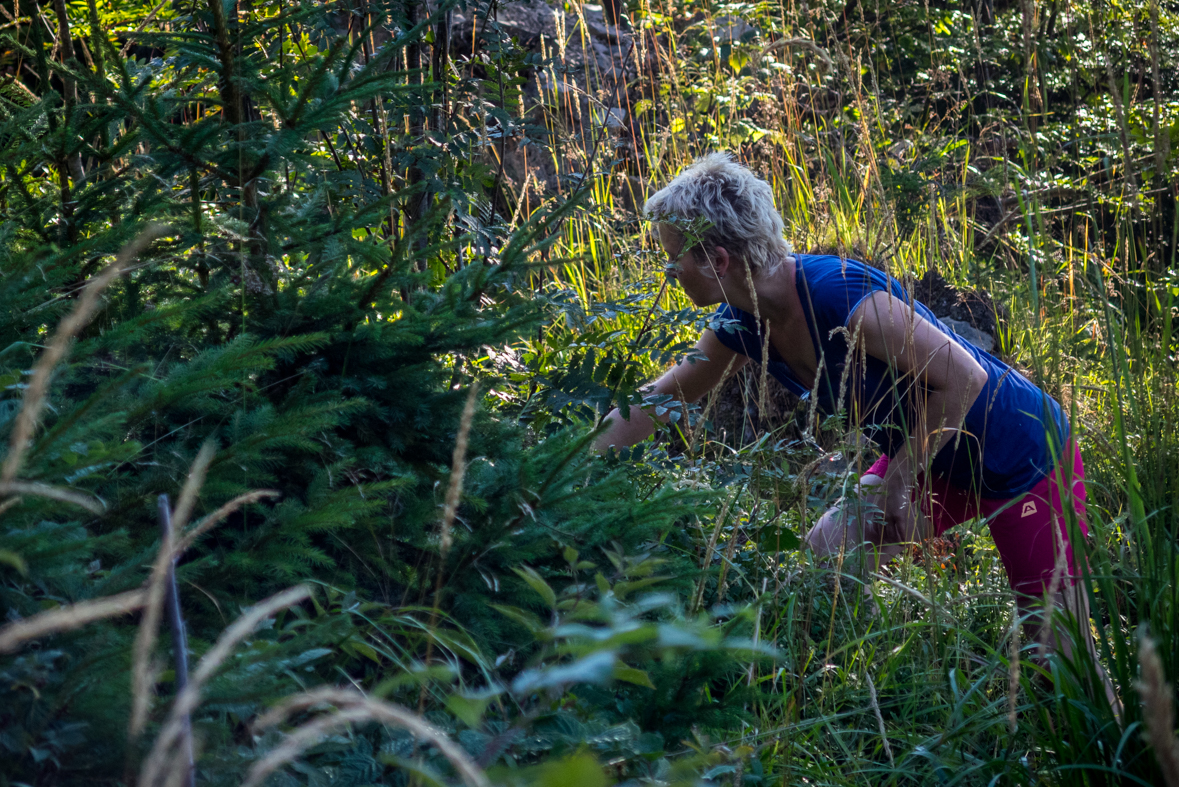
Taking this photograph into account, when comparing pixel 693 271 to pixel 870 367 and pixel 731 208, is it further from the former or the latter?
pixel 870 367

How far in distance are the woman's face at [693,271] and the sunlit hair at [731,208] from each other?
0.19 feet

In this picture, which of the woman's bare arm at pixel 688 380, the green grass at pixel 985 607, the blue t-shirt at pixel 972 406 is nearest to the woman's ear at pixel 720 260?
the blue t-shirt at pixel 972 406

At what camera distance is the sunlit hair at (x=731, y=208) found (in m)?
2.54

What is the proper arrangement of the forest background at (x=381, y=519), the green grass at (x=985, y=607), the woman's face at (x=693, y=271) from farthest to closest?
the woman's face at (x=693, y=271), the green grass at (x=985, y=607), the forest background at (x=381, y=519)

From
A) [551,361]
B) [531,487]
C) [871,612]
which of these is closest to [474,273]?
[531,487]

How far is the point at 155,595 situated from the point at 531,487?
0.78 metres

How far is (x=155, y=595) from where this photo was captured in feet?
1.78

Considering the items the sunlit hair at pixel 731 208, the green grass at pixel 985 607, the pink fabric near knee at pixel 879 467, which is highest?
the sunlit hair at pixel 731 208

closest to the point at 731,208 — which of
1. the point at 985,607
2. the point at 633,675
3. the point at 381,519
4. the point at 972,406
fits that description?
the point at 972,406

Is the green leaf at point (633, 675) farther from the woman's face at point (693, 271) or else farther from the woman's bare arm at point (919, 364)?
the woman's face at point (693, 271)

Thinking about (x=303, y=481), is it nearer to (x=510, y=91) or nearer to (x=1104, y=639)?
(x=1104, y=639)

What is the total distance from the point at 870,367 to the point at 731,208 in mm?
616

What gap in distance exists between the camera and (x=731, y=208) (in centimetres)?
255

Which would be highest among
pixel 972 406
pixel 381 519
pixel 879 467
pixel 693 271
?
pixel 381 519
